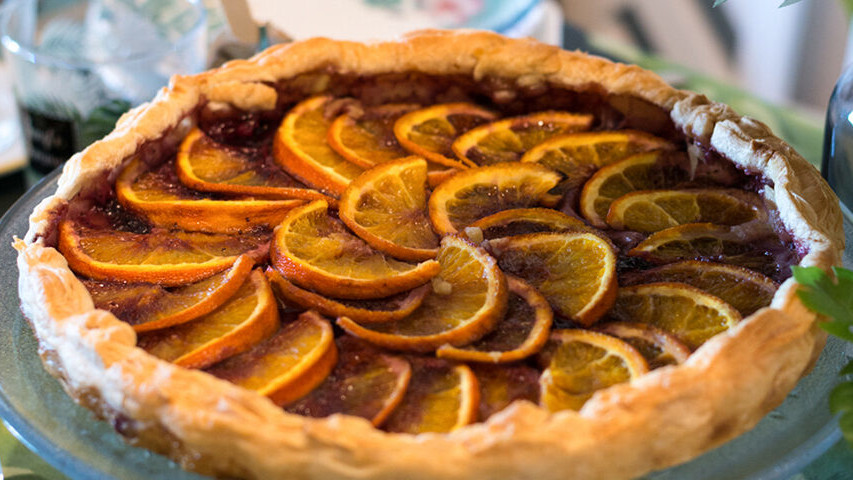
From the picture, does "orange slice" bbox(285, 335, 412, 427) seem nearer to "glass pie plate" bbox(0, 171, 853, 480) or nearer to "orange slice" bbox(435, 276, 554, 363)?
"orange slice" bbox(435, 276, 554, 363)

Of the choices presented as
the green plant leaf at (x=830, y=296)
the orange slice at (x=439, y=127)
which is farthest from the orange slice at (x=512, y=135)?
the green plant leaf at (x=830, y=296)

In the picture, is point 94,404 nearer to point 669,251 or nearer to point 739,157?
point 669,251

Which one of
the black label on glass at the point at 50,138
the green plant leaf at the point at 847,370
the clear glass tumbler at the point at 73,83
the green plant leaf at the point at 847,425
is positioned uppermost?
the green plant leaf at the point at 847,425

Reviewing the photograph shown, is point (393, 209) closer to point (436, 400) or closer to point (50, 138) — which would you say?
point (436, 400)

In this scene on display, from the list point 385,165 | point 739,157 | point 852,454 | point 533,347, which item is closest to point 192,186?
point 385,165

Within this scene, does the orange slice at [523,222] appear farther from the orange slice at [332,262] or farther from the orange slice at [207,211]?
the orange slice at [207,211]

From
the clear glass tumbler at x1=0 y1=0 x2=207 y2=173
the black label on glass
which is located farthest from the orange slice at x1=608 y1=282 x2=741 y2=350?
the black label on glass

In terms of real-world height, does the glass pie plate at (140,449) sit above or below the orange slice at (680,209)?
below
